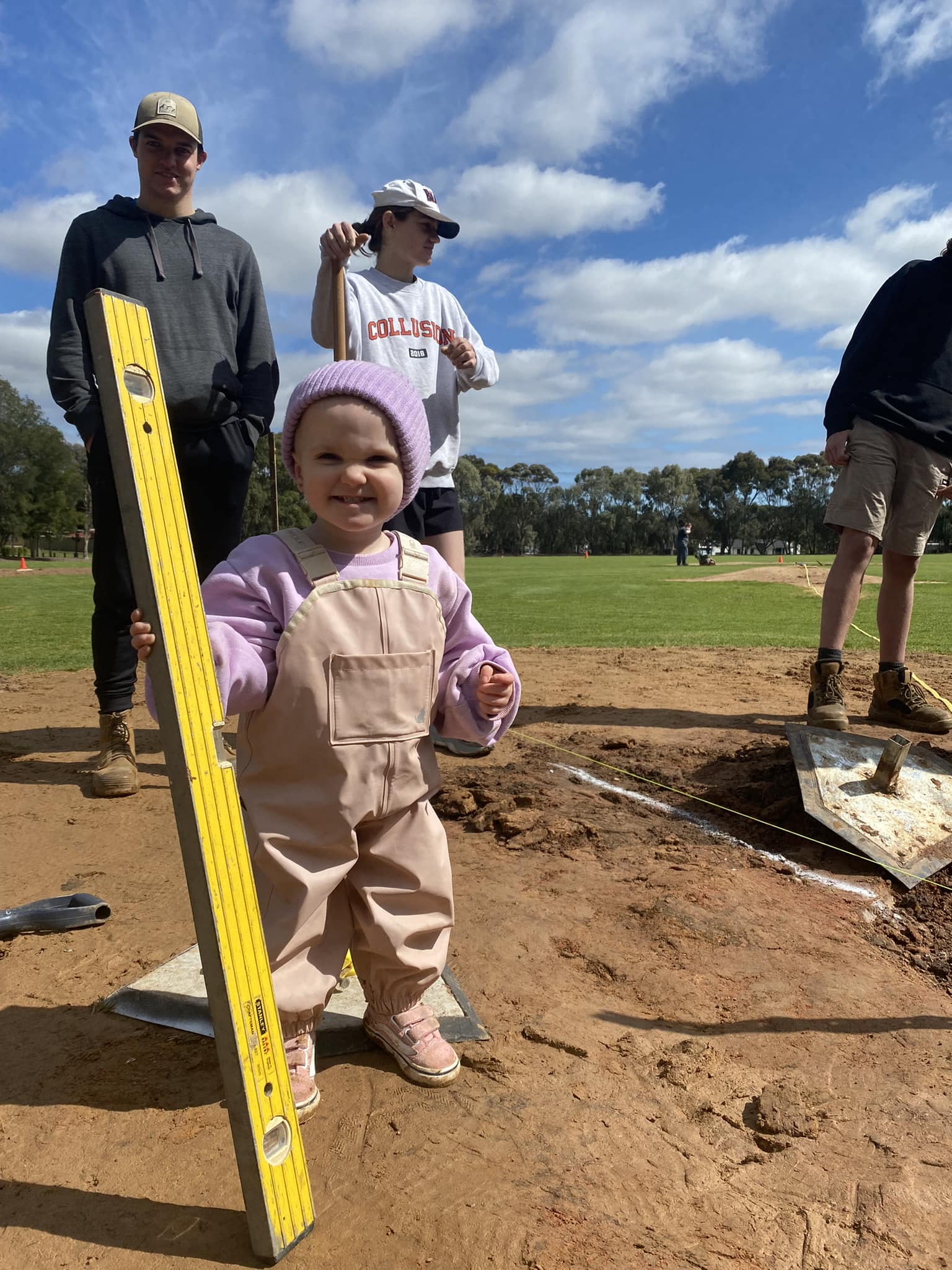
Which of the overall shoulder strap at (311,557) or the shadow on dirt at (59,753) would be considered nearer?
the overall shoulder strap at (311,557)

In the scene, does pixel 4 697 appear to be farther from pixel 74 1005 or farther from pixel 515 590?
pixel 515 590

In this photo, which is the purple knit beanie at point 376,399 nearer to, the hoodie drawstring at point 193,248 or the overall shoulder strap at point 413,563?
the overall shoulder strap at point 413,563

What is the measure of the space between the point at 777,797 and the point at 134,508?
9.55ft

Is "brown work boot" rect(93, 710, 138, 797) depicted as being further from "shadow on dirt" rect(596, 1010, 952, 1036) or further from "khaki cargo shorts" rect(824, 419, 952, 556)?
"khaki cargo shorts" rect(824, 419, 952, 556)

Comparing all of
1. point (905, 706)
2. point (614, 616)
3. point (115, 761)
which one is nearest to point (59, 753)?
point (115, 761)

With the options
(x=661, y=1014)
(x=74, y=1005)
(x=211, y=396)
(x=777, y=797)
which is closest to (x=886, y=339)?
(x=777, y=797)

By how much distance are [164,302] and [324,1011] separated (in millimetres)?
2693

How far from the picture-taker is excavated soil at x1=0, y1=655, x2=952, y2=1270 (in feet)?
4.73

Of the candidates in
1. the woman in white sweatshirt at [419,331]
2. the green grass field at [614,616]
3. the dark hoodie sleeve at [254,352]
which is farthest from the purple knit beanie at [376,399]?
the green grass field at [614,616]

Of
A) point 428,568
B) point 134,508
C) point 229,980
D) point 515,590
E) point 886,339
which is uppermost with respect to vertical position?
point 886,339

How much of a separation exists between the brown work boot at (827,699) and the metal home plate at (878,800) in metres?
0.42

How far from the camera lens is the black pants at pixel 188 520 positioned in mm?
3430

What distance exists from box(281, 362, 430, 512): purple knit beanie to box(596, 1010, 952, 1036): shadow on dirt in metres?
1.40

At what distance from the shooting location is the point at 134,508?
1.33m
